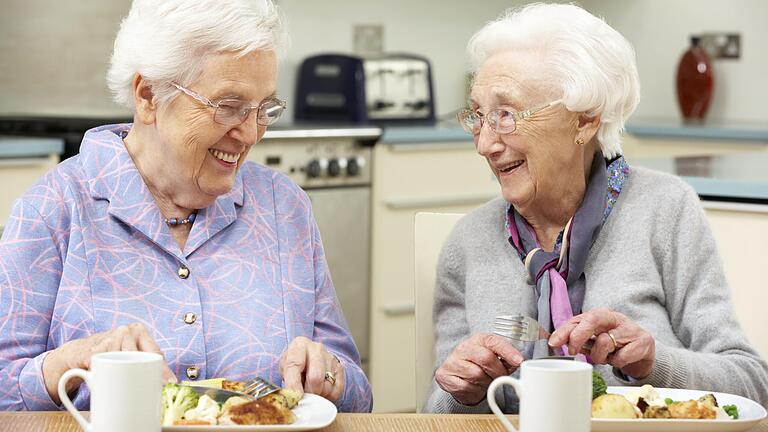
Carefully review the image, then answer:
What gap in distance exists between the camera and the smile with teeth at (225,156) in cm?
168

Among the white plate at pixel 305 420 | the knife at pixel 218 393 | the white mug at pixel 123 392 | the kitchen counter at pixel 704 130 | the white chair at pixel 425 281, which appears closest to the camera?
the white mug at pixel 123 392

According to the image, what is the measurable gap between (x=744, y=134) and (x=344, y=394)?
2.85m

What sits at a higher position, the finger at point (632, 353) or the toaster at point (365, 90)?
the toaster at point (365, 90)

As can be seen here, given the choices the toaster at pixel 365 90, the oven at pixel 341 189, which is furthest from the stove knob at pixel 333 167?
the toaster at pixel 365 90

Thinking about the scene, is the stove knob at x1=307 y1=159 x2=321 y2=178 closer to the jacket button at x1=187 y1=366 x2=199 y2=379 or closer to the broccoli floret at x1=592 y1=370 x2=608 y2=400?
the jacket button at x1=187 y1=366 x2=199 y2=379

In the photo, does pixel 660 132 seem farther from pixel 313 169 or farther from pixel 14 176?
pixel 14 176

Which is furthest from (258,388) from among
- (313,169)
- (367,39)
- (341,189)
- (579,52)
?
(367,39)

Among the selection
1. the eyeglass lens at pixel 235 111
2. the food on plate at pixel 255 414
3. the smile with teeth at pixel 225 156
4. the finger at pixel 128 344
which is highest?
the eyeglass lens at pixel 235 111

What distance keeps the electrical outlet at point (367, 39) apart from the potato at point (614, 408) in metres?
3.45

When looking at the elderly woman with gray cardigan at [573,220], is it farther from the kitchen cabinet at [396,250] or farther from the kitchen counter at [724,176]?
the kitchen cabinet at [396,250]

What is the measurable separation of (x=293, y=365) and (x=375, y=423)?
8.7 inches

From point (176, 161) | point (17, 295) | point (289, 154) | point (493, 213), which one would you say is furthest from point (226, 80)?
point (289, 154)

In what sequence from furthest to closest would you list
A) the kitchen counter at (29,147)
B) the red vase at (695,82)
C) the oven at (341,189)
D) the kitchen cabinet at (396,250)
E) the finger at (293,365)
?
1. the red vase at (695,82)
2. the kitchen cabinet at (396,250)
3. the oven at (341,189)
4. the kitchen counter at (29,147)
5. the finger at (293,365)

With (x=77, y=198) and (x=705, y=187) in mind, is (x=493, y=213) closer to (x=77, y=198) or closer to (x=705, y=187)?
(x=705, y=187)
